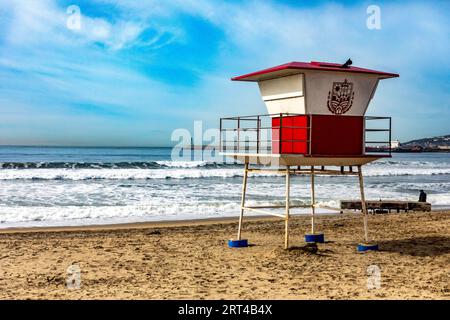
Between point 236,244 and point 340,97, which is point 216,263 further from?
point 340,97

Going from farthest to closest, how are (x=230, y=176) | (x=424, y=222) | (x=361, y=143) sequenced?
(x=230, y=176) < (x=424, y=222) < (x=361, y=143)

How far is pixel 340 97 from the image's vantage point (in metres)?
12.4

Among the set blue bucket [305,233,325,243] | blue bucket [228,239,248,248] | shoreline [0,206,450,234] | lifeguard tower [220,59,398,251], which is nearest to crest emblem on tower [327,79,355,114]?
lifeguard tower [220,59,398,251]

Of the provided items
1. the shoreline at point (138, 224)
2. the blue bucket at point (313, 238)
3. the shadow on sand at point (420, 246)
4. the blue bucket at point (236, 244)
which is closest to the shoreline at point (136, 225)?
the shoreline at point (138, 224)

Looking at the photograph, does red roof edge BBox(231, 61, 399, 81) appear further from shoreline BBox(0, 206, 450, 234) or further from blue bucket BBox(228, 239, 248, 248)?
shoreline BBox(0, 206, 450, 234)

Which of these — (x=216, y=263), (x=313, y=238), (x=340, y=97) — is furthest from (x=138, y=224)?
(x=340, y=97)

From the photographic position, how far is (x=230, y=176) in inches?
1869

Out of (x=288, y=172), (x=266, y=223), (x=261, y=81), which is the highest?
(x=261, y=81)

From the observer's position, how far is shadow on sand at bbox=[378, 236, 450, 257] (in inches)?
518

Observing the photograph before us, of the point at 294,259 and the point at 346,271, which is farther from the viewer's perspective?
the point at 294,259

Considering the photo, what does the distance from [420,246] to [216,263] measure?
19.4 feet

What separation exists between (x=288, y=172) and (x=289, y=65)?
97.6 inches
